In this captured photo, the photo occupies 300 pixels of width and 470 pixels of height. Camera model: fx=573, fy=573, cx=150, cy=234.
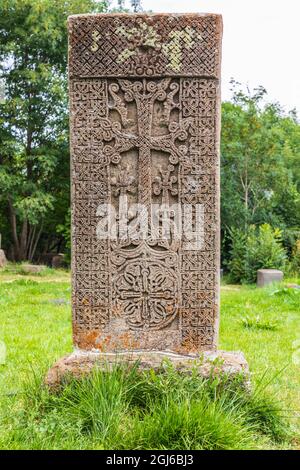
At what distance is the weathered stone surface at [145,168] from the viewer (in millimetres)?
3729

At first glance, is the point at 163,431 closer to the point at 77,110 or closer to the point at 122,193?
the point at 122,193

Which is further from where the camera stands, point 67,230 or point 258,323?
point 67,230

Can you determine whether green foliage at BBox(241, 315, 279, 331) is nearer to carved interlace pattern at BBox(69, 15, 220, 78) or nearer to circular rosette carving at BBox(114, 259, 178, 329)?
circular rosette carving at BBox(114, 259, 178, 329)

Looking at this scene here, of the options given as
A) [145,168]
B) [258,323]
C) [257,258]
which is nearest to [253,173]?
[257,258]

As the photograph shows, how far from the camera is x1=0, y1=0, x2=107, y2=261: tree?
51.1 feet

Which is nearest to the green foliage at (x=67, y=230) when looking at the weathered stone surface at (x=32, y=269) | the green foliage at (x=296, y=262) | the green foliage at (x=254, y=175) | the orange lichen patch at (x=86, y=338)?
the weathered stone surface at (x=32, y=269)

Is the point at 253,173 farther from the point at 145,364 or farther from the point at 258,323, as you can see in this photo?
the point at 145,364

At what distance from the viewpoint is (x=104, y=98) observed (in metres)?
3.77

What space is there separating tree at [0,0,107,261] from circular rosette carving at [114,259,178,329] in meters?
11.7

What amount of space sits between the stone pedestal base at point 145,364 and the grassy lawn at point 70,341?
0.47 ft

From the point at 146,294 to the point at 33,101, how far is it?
13.4 meters

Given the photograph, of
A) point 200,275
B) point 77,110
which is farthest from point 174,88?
point 200,275

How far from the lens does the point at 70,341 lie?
17.7 feet
